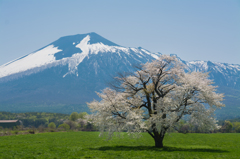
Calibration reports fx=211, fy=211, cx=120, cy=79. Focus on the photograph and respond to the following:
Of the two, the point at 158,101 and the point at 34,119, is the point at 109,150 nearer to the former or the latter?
the point at 158,101

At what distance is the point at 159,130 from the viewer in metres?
23.2

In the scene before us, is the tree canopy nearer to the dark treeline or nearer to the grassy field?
the grassy field

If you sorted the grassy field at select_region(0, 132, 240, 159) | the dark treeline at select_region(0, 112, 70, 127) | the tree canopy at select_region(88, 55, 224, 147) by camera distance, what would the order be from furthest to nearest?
the dark treeline at select_region(0, 112, 70, 127) < the tree canopy at select_region(88, 55, 224, 147) < the grassy field at select_region(0, 132, 240, 159)

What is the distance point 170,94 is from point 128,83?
5372 mm

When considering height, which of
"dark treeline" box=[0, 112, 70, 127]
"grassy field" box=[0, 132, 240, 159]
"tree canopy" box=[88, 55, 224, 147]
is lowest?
"dark treeline" box=[0, 112, 70, 127]

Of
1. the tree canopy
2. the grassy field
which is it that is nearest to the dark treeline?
the grassy field

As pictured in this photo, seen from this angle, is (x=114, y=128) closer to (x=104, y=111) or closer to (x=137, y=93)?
(x=104, y=111)

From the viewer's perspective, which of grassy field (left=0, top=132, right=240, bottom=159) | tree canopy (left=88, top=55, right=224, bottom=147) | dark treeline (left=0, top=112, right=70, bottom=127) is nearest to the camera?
grassy field (left=0, top=132, right=240, bottom=159)

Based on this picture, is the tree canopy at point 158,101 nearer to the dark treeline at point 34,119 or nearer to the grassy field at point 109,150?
the grassy field at point 109,150

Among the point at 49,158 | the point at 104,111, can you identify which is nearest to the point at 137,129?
the point at 104,111

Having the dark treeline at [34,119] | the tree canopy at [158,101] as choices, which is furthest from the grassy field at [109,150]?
the dark treeline at [34,119]

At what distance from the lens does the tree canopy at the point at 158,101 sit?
23.5 meters

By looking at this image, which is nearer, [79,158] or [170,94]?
[79,158]

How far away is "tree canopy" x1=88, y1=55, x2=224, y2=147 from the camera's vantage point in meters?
23.5
